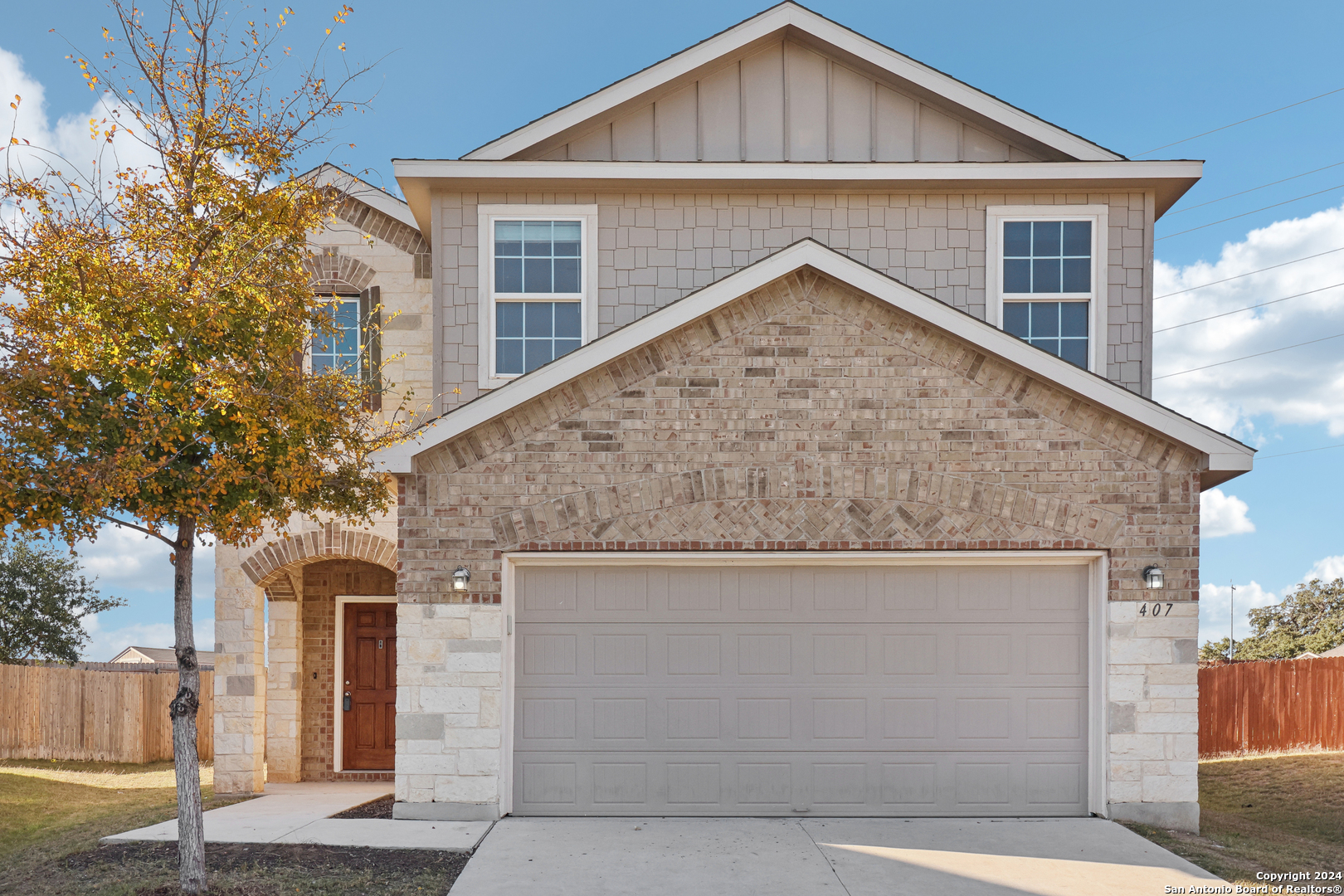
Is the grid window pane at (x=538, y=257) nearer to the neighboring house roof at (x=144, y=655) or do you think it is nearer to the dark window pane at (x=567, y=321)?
the dark window pane at (x=567, y=321)

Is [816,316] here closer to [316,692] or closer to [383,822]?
[383,822]

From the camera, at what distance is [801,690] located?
9.04 m

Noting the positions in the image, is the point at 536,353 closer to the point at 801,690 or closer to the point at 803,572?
the point at 803,572

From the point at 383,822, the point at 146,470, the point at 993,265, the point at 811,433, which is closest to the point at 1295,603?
the point at 993,265

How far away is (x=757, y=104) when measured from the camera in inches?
440

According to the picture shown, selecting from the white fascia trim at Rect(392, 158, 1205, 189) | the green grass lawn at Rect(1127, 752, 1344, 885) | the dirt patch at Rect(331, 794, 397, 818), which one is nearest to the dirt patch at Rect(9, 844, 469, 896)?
the dirt patch at Rect(331, 794, 397, 818)

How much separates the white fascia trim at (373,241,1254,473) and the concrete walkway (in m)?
3.31

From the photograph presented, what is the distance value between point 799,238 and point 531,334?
11.0ft

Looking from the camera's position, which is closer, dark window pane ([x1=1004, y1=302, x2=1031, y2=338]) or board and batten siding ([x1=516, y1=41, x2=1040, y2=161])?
dark window pane ([x1=1004, y1=302, x2=1031, y2=338])

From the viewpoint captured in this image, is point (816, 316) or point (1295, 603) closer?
point (816, 316)

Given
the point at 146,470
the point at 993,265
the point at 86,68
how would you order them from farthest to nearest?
1. the point at 993,265
2. the point at 86,68
3. the point at 146,470

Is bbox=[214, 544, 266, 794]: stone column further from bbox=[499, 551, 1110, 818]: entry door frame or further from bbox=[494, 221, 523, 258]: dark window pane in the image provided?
bbox=[494, 221, 523, 258]: dark window pane

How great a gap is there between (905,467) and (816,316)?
1714mm

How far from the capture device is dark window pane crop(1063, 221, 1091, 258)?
1080 cm
